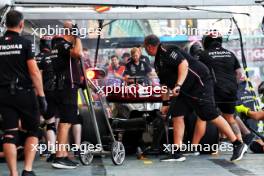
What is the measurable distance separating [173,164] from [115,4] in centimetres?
220

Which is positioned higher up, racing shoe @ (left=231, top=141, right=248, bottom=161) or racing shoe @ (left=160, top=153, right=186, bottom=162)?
racing shoe @ (left=231, top=141, right=248, bottom=161)

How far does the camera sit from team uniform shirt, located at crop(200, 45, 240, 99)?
9.59m

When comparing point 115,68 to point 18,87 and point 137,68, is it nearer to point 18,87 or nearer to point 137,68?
point 137,68

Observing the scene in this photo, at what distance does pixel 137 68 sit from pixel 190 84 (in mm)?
3594

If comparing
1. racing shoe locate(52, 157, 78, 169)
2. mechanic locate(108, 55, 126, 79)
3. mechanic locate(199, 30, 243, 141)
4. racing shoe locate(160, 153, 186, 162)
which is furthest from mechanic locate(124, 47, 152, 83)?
racing shoe locate(52, 157, 78, 169)

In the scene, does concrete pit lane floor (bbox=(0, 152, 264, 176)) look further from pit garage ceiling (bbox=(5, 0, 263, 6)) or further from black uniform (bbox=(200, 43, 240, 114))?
pit garage ceiling (bbox=(5, 0, 263, 6))

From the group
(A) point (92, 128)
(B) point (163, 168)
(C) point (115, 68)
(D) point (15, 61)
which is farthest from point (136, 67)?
(D) point (15, 61)

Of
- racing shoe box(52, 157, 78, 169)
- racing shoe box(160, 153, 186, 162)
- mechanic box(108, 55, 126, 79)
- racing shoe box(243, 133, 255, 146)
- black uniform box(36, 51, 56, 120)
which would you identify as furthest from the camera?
mechanic box(108, 55, 126, 79)

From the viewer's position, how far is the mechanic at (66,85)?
832 cm

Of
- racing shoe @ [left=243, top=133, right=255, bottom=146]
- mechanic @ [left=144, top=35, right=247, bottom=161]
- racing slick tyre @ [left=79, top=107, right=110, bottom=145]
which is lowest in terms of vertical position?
racing shoe @ [left=243, top=133, right=255, bottom=146]

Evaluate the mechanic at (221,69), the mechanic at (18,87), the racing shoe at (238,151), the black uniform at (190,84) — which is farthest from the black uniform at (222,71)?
the mechanic at (18,87)

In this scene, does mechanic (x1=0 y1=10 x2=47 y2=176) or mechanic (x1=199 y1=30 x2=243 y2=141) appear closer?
mechanic (x1=0 y1=10 x2=47 y2=176)

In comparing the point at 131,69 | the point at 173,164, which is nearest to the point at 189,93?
the point at 173,164

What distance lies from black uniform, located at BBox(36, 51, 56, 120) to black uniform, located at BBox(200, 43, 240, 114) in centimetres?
220
